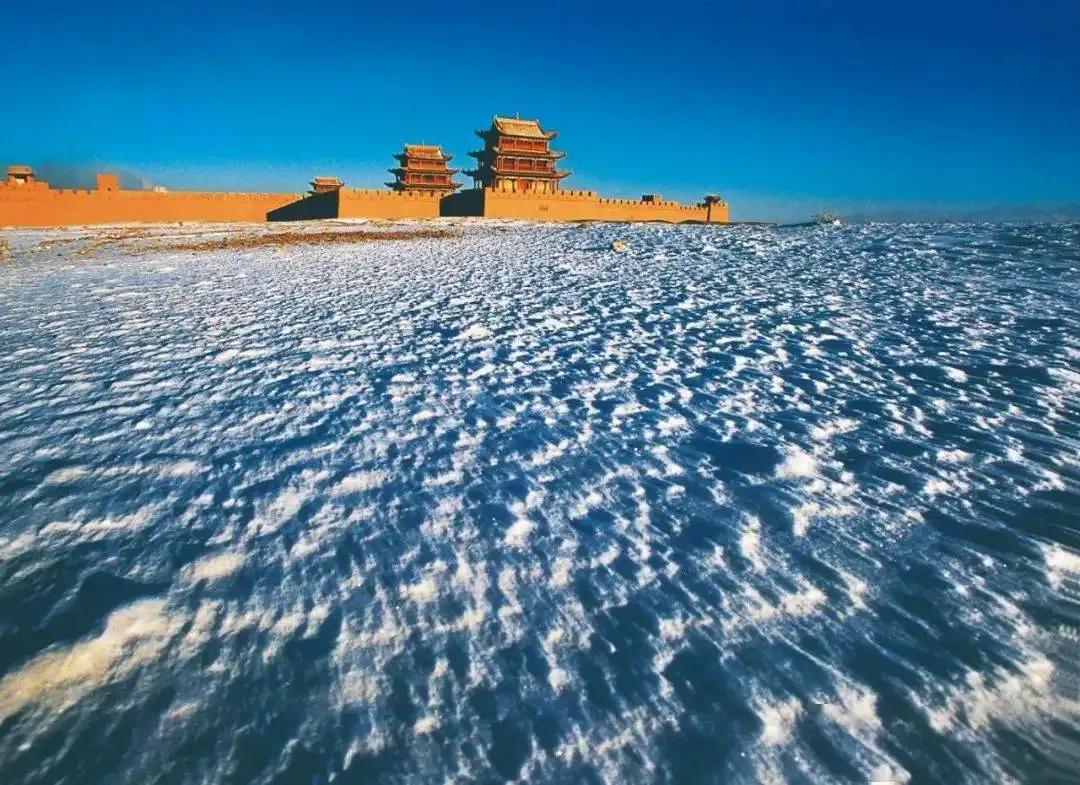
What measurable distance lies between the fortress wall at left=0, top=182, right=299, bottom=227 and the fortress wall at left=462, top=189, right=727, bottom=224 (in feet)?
50.0

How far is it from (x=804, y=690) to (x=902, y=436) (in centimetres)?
149

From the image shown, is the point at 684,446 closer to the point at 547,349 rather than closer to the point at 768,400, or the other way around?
the point at 768,400

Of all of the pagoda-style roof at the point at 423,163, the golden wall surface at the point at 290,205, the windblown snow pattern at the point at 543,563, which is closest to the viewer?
the windblown snow pattern at the point at 543,563

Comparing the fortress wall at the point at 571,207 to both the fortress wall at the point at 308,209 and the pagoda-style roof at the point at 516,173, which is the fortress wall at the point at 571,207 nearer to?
the pagoda-style roof at the point at 516,173

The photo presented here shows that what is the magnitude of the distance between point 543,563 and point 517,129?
42538mm

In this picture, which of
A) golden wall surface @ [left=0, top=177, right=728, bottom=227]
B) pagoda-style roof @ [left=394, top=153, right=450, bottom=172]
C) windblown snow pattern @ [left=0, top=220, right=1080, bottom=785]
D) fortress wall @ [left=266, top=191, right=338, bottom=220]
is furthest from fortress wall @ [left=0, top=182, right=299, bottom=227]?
windblown snow pattern @ [left=0, top=220, right=1080, bottom=785]

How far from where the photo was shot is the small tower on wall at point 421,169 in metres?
42.0

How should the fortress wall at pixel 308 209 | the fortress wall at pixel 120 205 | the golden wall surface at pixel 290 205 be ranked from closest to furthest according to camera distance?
the fortress wall at pixel 120 205
the golden wall surface at pixel 290 205
the fortress wall at pixel 308 209

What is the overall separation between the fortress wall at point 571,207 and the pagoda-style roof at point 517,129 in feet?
25.9

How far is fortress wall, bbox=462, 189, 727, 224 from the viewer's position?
105 ft

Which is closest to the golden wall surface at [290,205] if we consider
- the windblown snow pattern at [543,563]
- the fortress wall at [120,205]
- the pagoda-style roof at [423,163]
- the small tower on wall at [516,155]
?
the fortress wall at [120,205]

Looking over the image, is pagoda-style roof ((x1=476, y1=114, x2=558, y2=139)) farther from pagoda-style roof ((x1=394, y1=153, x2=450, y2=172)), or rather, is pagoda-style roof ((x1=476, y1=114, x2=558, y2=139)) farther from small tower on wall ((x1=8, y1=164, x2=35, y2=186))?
small tower on wall ((x1=8, y1=164, x2=35, y2=186))

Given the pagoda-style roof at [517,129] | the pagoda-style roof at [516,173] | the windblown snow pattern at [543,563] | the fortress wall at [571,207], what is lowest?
the windblown snow pattern at [543,563]

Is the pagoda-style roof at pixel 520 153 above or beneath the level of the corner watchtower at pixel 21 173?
above
